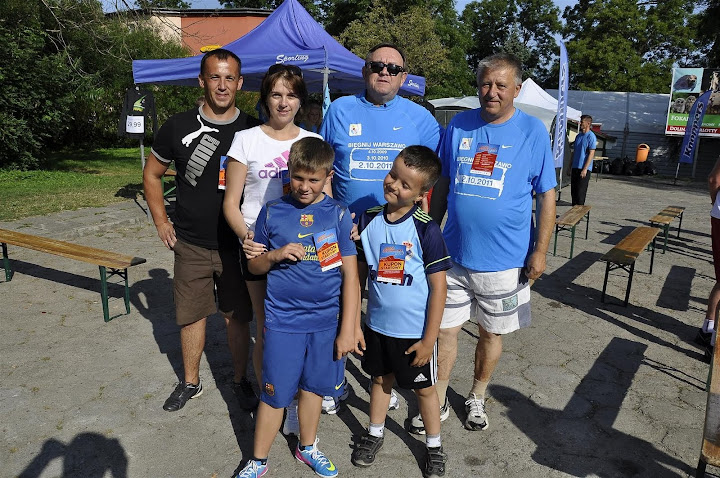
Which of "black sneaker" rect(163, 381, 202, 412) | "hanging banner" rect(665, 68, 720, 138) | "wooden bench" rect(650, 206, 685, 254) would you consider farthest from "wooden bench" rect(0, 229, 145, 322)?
"hanging banner" rect(665, 68, 720, 138)

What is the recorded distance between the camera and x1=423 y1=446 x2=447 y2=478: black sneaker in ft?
8.26

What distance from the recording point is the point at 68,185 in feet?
35.9

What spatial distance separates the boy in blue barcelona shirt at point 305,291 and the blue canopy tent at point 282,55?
492 centimetres

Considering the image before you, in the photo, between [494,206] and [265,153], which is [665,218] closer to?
[494,206]

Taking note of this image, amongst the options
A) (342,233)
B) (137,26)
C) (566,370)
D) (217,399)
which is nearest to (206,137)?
(342,233)

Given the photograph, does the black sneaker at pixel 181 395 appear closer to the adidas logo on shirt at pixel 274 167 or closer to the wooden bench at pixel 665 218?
the adidas logo on shirt at pixel 274 167

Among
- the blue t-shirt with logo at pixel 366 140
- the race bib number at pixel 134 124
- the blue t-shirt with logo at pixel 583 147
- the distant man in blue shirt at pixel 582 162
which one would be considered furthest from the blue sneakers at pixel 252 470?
the blue t-shirt with logo at pixel 583 147

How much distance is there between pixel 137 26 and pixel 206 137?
21.6 ft

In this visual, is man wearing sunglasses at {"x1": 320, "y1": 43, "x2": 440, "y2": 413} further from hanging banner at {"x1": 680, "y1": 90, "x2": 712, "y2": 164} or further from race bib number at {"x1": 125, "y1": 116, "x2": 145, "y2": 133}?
hanging banner at {"x1": 680, "y1": 90, "x2": 712, "y2": 164}

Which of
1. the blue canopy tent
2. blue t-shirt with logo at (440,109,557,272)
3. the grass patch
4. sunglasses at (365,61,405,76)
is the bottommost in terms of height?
the grass patch

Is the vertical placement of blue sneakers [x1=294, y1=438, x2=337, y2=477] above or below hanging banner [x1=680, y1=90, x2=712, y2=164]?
below

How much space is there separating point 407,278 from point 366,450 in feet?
3.07

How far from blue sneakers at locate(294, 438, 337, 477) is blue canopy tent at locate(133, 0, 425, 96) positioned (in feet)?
17.4

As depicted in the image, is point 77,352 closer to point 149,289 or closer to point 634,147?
point 149,289
